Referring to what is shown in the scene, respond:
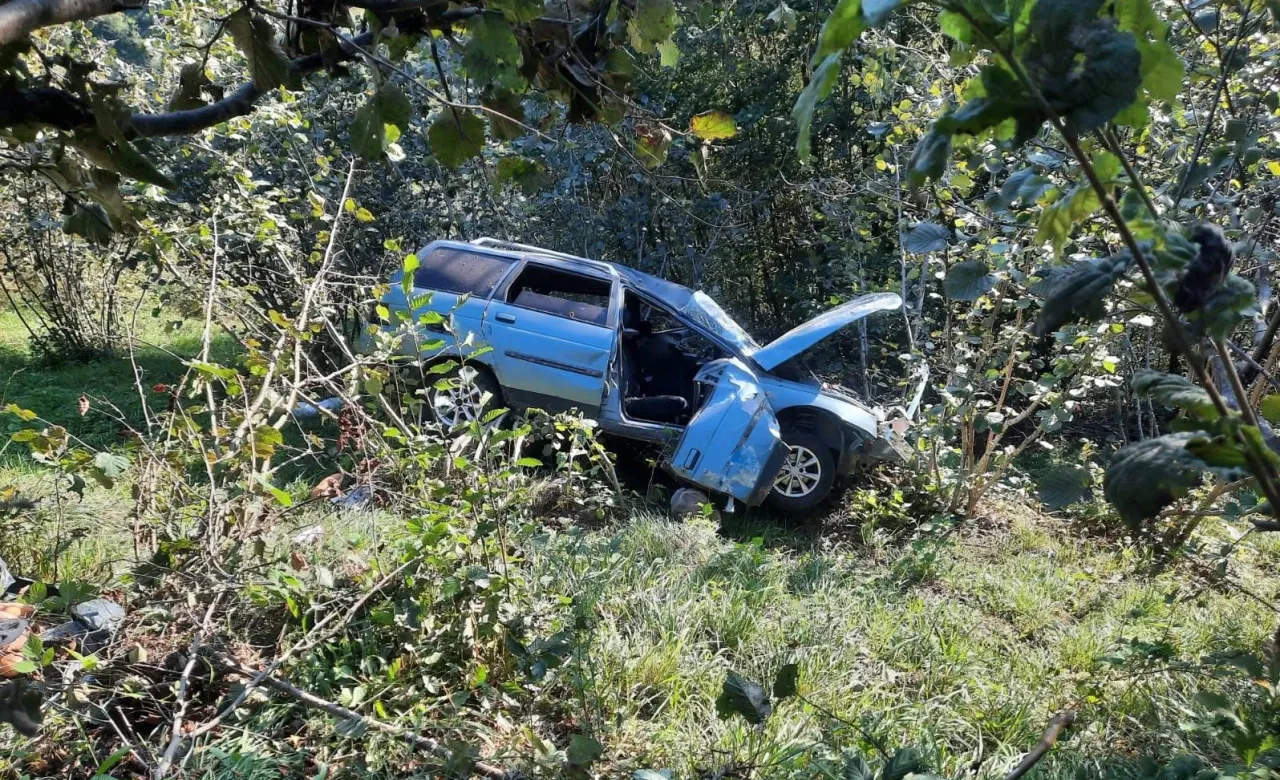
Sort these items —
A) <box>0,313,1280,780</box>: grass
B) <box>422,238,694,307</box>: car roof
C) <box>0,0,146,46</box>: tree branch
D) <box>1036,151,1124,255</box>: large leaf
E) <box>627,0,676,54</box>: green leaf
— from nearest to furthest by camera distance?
<box>1036,151,1124,255</box>: large leaf, <box>0,0,146,46</box>: tree branch, <box>627,0,676,54</box>: green leaf, <box>0,313,1280,780</box>: grass, <box>422,238,694,307</box>: car roof

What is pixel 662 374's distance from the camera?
24.3 ft

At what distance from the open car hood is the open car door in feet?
2.40

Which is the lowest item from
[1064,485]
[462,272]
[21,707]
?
[21,707]

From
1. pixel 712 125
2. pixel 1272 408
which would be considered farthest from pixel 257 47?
pixel 1272 408

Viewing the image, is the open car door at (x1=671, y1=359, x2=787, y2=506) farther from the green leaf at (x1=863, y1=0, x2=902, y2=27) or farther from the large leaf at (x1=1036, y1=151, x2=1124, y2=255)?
the green leaf at (x1=863, y1=0, x2=902, y2=27)

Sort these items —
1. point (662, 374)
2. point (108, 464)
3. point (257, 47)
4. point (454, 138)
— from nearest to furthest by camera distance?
1. point (257, 47)
2. point (454, 138)
3. point (108, 464)
4. point (662, 374)

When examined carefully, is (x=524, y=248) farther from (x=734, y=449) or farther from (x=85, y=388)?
(x=85, y=388)

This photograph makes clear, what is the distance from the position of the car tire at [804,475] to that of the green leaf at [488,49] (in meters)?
4.65

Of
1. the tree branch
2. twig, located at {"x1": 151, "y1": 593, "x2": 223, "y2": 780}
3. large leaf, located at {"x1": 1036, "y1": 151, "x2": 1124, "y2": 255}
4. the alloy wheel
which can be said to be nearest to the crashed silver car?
the alloy wheel

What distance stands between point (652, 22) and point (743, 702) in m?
1.51

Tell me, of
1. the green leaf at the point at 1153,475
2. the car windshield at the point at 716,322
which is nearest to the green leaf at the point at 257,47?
the green leaf at the point at 1153,475

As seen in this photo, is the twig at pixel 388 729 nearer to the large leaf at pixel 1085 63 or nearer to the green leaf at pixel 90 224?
the green leaf at pixel 90 224

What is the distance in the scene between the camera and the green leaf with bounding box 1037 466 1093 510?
137cm

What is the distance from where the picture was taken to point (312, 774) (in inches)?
100
